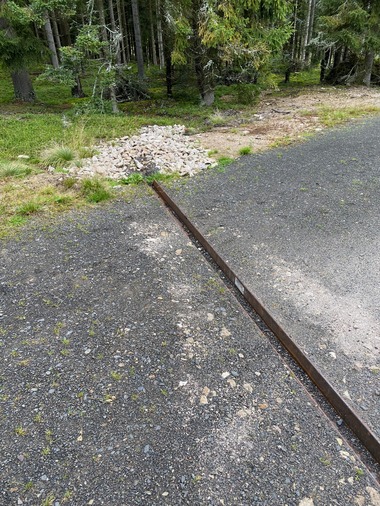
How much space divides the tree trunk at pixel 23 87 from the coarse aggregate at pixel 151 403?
1035 centimetres

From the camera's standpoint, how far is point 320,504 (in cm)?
152

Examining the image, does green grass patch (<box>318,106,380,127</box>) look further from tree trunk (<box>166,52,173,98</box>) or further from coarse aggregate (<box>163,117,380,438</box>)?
tree trunk (<box>166,52,173,98</box>)

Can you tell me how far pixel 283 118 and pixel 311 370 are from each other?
805cm

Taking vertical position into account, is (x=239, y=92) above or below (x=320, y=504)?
above

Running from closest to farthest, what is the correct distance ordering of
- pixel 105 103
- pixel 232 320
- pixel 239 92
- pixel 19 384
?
pixel 19 384
pixel 232 320
pixel 105 103
pixel 239 92

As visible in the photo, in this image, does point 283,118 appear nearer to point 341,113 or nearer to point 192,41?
point 341,113

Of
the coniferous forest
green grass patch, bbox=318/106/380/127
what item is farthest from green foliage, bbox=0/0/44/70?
green grass patch, bbox=318/106/380/127

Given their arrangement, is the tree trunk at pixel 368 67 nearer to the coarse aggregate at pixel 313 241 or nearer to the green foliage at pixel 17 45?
the coarse aggregate at pixel 313 241

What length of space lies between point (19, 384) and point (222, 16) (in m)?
9.77

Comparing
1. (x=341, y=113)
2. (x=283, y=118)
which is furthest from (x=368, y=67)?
(x=283, y=118)

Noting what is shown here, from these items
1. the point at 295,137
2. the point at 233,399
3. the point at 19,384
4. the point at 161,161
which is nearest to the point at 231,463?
the point at 233,399

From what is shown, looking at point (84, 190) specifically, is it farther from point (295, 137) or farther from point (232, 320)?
point (295, 137)

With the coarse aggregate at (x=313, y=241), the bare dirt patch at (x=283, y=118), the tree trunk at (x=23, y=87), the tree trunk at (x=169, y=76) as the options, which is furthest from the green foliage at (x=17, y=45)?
the coarse aggregate at (x=313, y=241)

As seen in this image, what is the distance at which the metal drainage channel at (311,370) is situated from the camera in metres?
1.76
